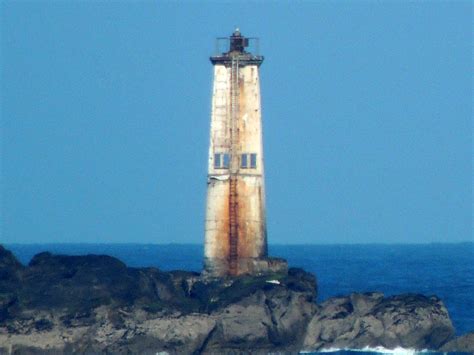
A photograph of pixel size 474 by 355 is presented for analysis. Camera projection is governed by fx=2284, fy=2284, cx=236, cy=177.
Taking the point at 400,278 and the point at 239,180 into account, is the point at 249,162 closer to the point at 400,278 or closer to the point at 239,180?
the point at 239,180

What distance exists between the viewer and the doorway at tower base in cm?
6994

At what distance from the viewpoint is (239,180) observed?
69.9 metres

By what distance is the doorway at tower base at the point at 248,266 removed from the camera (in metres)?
69.9

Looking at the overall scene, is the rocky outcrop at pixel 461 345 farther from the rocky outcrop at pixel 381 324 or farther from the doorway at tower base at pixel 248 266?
the doorway at tower base at pixel 248 266

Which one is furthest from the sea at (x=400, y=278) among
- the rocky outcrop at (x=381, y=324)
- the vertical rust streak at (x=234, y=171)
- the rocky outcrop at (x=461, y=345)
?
the vertical rust streak at (x=234, y=171)

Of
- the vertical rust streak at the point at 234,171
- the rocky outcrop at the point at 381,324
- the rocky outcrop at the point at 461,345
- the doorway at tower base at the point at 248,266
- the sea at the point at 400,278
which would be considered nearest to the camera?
the rocky outcrop at the point at 461,345

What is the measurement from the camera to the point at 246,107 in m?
69.9

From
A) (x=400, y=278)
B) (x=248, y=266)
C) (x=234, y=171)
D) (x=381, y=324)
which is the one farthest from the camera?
(x=400, y=278)

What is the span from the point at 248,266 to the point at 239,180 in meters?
2.66

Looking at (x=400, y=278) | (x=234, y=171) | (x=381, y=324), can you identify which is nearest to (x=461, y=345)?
(x=381, y=324)

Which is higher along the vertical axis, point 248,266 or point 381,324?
point 248,266

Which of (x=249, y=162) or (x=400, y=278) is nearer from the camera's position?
(x=249, y=162)

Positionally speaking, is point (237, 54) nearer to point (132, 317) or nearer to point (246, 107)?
point (246, 107)

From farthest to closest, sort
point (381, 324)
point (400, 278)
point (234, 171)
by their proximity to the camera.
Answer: point (400, 278), point (234, 171), point (381, 324)
